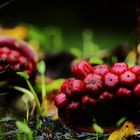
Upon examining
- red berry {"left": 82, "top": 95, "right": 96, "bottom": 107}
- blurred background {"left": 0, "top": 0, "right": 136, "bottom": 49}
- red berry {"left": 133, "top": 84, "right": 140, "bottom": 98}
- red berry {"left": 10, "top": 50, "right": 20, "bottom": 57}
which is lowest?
red berry {"left": 82, "top": 95, "right": 96, "bottom": 107}

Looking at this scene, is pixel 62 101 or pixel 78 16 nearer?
pixel 62 101

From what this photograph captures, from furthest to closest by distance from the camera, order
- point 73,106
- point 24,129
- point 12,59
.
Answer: point 12,59 < point 73,106 < point 24,129

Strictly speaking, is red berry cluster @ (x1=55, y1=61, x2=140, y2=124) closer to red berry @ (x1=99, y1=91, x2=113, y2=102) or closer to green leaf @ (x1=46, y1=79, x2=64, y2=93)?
red berry @ (x1=99, y1=91, x2=113, y2=102)

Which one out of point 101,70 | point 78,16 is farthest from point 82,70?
point 78,16

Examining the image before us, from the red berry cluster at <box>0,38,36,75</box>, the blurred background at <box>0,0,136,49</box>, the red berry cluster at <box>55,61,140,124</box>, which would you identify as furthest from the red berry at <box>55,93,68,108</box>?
the blurred background at <box>0,0,136,49</box>

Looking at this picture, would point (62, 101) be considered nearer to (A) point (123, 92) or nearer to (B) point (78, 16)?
A: (A) point (123, 92)

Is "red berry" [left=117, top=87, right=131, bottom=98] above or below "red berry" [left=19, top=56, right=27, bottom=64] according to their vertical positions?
below
